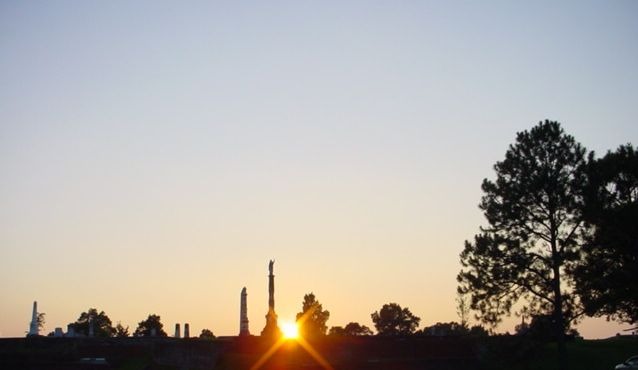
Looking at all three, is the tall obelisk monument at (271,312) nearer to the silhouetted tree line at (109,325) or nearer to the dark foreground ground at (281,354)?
the dark foreground ground at (281,354)

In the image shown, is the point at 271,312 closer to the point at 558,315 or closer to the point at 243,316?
the point at 243,316

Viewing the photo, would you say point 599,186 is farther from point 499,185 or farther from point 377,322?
point 377,322

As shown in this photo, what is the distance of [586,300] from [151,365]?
21.4 metres

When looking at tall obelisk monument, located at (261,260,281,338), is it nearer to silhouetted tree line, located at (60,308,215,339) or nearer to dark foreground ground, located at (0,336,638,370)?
dark foreground ground, located at (0,336,638,370)

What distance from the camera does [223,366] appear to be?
1483 inches

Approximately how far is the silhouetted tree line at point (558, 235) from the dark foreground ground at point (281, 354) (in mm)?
3021

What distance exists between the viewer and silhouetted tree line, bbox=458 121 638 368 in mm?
31844

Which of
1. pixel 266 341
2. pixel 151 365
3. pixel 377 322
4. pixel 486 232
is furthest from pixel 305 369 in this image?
pixel 377 322

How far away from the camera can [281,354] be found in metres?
38.6

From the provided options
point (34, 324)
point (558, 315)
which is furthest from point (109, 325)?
point (558, 315)

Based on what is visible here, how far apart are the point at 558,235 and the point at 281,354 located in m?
15.9

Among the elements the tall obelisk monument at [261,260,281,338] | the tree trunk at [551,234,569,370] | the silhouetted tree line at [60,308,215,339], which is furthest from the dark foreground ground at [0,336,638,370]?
Result: the silhouetted tree line at [60,308,215,339]

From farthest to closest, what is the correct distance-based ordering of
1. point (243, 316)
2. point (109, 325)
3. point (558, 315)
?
1. point (109, 325)
2. point (243, 316)
3. point (558, 315)

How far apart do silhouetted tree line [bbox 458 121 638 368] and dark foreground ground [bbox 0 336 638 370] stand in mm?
3021
